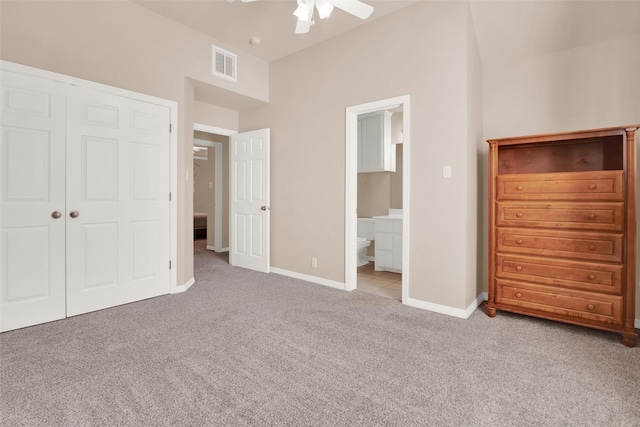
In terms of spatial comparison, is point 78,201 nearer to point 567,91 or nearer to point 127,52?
point 127,52

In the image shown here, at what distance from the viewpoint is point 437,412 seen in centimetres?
159

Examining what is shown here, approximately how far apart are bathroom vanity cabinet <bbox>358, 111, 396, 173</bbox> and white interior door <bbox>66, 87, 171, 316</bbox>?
3081mm

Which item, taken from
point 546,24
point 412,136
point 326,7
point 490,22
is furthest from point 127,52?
point 546,24

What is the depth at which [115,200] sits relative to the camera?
10.1ft

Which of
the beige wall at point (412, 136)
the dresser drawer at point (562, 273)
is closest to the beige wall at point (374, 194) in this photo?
the beige wall at point (412, 136)

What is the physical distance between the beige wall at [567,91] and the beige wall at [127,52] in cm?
307

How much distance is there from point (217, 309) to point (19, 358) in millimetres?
1388

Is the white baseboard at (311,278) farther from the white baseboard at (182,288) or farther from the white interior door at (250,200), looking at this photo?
the white baseboard at (182,288)

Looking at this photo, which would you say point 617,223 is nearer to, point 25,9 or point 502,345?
point 502,345

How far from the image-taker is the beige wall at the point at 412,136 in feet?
9.53

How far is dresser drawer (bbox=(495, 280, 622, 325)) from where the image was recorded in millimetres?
2414

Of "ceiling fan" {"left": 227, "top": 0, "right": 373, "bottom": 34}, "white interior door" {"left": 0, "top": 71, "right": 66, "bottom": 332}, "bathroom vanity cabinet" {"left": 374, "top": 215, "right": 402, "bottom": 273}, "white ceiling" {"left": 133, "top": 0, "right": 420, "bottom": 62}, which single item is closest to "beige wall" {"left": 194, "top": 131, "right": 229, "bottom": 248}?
"white ceiling" {"left": 133, "top": 0, "right": 420, "bottom": 62}

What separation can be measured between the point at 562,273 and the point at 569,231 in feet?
1.15

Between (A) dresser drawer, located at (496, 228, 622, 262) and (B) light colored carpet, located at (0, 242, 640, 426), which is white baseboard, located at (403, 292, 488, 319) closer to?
(B) light colored carpet, located at (0, 242, 640, 426)
